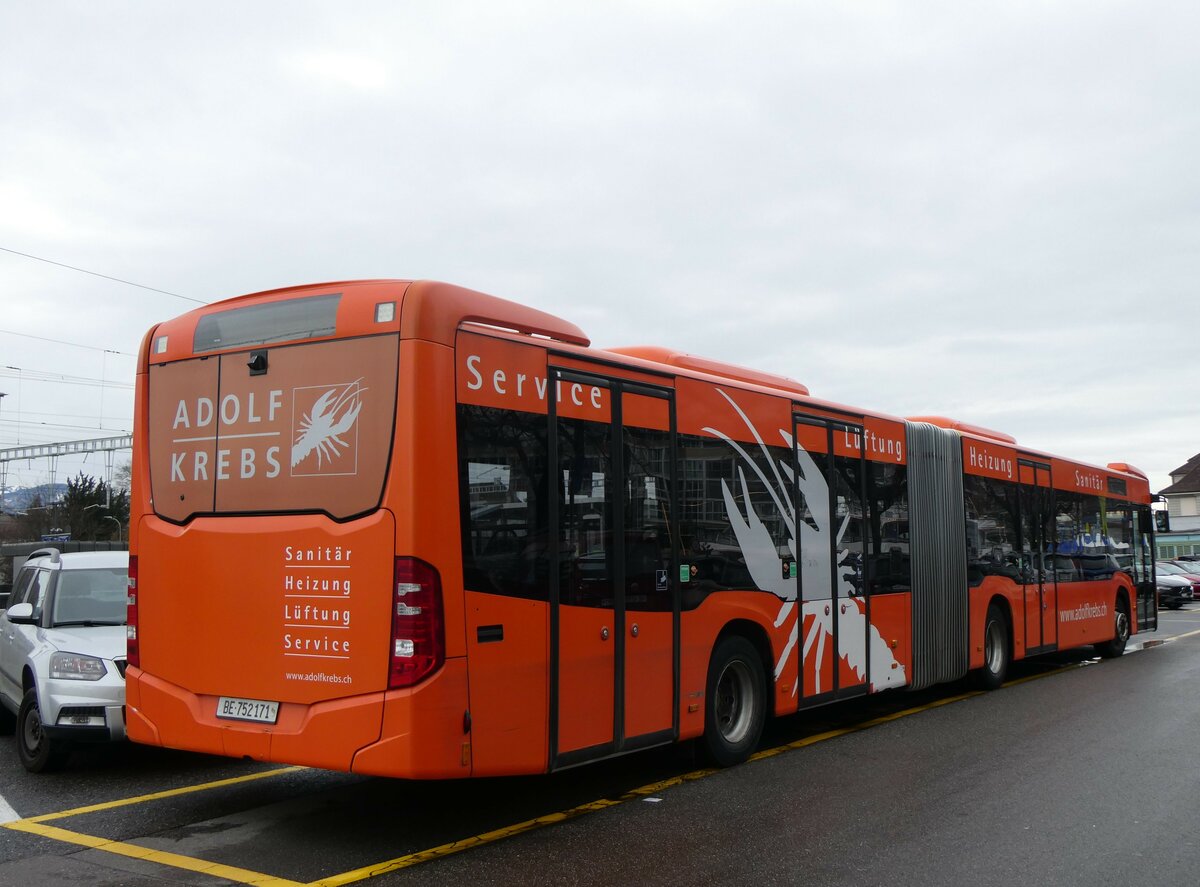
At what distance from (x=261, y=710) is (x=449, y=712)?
3.91ft

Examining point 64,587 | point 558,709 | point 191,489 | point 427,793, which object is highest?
point 191,489

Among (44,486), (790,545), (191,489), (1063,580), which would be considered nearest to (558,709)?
(191,489)

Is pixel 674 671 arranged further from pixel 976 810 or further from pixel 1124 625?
pixel 1124 625

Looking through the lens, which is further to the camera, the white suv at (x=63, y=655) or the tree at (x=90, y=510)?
the tree at (x=90, y=510)

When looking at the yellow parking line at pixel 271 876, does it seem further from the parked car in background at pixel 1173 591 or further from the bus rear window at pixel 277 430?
the parked car in background at pixel 1173 591

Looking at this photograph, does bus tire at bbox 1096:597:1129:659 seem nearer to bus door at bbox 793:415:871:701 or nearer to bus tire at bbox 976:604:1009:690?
bus tire at bbox 976:604:1009:690

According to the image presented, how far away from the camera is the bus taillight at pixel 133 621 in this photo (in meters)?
6.93

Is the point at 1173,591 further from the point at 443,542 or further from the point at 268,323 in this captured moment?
the point at 268,323

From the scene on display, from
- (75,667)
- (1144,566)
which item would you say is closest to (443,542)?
(75,667)

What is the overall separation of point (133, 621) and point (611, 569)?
3.09 m

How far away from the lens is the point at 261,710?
20.3 feet

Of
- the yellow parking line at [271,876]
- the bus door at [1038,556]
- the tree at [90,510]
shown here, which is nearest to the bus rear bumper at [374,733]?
the yellow parking line at [271,876]

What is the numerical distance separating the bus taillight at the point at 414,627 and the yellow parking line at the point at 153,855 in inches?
46.2

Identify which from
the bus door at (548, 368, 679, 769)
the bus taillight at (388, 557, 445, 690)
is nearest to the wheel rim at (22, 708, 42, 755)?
the bus taillight at (388, 557, 445, 690)
